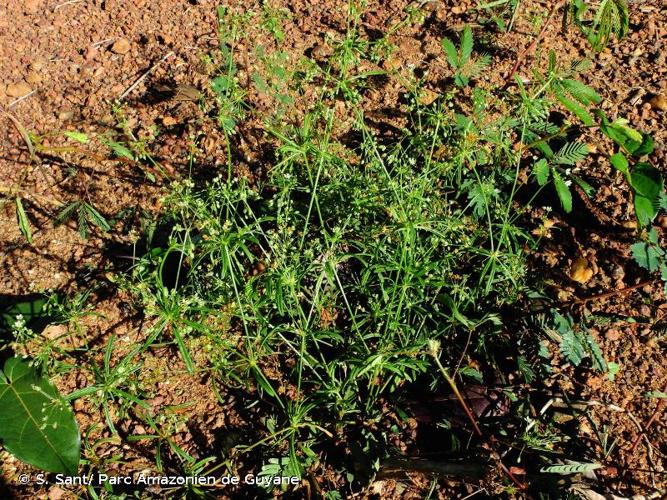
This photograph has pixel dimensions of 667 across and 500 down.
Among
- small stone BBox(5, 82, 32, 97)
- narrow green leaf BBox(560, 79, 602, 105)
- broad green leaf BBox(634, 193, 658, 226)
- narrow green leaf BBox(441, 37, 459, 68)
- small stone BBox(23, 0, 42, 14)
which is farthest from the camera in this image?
small stone BBox(23, 0, 42, 14)

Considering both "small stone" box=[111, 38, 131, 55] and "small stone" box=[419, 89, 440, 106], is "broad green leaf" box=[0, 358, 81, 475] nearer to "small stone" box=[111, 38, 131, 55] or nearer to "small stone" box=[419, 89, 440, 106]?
"small stone" box=[111, 38, 131, 55]

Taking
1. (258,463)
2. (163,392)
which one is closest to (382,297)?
(258,463)

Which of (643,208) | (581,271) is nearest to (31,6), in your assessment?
(581,271)

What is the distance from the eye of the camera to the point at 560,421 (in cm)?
222

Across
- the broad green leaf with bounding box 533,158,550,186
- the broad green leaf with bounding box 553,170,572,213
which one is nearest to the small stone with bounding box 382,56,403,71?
the broad green leaf with bounding box 533,158,550,186

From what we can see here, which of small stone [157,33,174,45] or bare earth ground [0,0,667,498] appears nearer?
bare earth ground [0,0,667,498]

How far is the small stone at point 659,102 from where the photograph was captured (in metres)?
2.95

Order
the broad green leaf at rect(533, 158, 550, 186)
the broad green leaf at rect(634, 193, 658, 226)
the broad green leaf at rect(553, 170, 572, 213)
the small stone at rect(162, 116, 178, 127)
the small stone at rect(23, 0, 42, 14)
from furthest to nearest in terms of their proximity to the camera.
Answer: the small stone at rect(23, 0, 42, 14), the small stone at rect(162, 116, 178, 127), the broad green leaf at rect(533, 158, 550, 186), the broad green leaf at rect(553, 170, 572, 213), the broad green leaf at rect(634, 193, 658, 226)

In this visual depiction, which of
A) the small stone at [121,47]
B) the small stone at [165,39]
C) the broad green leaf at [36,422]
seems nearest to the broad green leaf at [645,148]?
the broad green leaf at [36,422]

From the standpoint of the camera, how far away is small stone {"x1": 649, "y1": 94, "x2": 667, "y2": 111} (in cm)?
295

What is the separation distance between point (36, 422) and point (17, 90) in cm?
171

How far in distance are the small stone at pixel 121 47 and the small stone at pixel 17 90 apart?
0.44 metres

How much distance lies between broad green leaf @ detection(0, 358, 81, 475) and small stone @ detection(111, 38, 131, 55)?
5.60 ft

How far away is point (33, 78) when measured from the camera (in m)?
3.05
